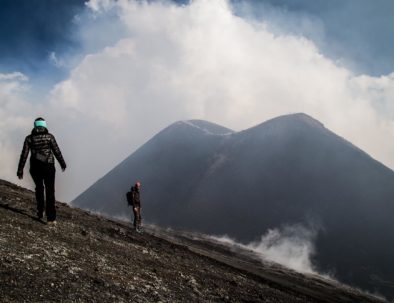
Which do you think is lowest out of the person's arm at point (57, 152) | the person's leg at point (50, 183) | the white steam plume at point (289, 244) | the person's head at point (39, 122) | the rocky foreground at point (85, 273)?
the white steam plume at point (289, 244)

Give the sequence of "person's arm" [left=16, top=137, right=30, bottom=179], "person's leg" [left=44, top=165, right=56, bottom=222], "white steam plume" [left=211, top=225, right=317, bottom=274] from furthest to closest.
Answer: "white steam plume" [left=211, top=225, right=317, bottom=274]
"person's leg" [left=44, top=165, right=56, bottom=222]
"person's arm" [left=16, top=137, right=30, bottom=179]

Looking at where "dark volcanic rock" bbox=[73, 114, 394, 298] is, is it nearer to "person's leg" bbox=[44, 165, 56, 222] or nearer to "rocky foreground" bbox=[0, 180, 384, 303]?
"rocky foreground" bbox=[0, 180, 384, 303]

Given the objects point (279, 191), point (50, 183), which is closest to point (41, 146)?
point (50, 183)

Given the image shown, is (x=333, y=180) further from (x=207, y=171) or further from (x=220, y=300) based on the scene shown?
(x=220, y=300)

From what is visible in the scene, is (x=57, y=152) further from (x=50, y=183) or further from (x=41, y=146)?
(x=50, y=183)

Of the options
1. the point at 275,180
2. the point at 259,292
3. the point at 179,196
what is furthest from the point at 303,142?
the point at 259,292

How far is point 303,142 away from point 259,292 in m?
104

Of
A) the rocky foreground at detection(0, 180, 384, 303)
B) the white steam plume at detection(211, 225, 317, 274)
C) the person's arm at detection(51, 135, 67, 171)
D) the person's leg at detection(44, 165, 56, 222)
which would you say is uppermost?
the person's arm at detection(51, 135, 67, 171)

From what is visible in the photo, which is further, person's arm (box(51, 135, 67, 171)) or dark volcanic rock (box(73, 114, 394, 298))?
dark volcanic rock (box(73, 114, 394, 298))

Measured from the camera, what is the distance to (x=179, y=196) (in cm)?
12038

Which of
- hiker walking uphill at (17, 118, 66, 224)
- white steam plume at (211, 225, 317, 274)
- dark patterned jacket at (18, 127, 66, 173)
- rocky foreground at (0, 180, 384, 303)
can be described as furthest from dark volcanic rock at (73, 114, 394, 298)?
dark patterned jacket at (18, 127, 66, 173)

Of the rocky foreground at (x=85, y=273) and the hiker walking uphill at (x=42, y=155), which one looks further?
the hiker walking uphill at (x=42, y=155)

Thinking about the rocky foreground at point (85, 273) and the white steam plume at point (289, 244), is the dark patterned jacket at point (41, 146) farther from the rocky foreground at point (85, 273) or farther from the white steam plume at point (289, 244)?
the white steam plume at point (289, 244)

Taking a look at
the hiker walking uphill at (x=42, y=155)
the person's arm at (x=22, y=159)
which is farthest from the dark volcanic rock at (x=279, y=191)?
the person's arm at (x=22, y=159)
